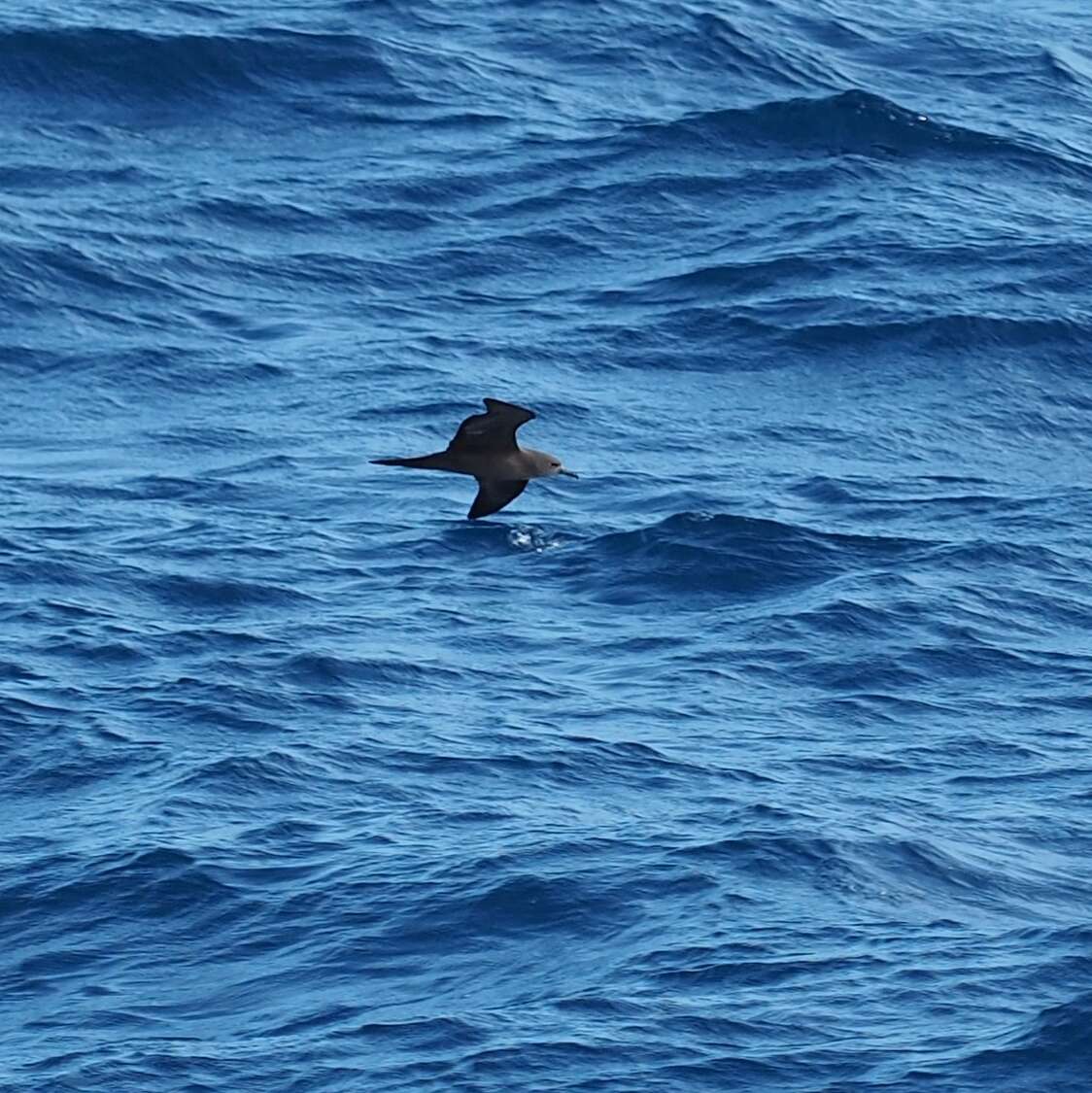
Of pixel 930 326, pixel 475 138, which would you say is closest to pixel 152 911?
pixel 930 326

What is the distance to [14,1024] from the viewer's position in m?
29.9

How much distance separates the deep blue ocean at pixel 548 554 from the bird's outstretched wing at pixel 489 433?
4.81 m

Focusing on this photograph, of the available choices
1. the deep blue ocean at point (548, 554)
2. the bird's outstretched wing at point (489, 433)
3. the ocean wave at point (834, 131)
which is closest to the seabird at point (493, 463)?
the bird's outstretched wing at point (489, 433)

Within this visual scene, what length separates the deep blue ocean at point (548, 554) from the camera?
3031 cm

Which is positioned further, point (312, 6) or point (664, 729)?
point (312, 6)

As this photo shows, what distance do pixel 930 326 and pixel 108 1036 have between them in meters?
15.8

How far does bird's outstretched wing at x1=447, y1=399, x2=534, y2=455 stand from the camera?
27.7m

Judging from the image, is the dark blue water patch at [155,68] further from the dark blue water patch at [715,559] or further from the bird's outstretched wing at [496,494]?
the bird's outstretched wing at [496,494]

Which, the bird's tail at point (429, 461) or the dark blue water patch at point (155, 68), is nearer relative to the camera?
the bird's tail at point (429, 461)

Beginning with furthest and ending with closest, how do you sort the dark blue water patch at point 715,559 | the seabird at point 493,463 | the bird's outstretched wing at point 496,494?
1. the dark blue water patch at point 715,559
2. the bird's outstretched wing at point 496,494
3. the seabird at point 493,463

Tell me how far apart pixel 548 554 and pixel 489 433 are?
30.6ft

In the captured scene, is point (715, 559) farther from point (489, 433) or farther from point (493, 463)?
point (489, 433)

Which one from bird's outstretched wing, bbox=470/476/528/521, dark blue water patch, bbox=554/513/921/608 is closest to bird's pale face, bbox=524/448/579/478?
bird's outstretched wing, bbox=470/476/528/521

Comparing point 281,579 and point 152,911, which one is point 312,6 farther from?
point 152,911
